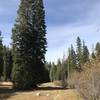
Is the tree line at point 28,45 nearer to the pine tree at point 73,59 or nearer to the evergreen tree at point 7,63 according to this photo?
the evergreen tree at point 7,63

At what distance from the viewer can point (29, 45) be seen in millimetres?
55062

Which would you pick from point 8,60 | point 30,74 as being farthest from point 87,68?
point 8,60

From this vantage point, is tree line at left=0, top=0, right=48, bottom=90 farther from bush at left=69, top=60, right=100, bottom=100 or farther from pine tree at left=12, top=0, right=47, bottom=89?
bush at left=69, top=60, right=100, bottom=100

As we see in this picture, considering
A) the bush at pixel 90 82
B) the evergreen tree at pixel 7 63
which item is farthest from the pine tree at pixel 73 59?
the bush at pixel 90 82

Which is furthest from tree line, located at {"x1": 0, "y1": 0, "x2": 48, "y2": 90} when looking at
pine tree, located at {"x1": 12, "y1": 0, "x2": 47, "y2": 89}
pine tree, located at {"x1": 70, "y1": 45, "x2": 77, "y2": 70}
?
pine tree, located at {"x1": 70, "y1": 45, "x2": 77, "y2": 70}

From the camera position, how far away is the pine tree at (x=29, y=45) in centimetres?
5253

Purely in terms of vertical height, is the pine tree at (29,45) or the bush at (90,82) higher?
the pine tree at (29,45)

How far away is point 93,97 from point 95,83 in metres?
1.29

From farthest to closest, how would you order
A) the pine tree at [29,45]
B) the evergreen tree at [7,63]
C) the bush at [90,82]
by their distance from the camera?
the evergreen tree at [7,63] < the pine tree at [29,45] < the bush at [90,82]

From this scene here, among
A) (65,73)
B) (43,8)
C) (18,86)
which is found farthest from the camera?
(65,73)

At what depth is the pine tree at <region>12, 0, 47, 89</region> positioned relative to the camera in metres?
52.5

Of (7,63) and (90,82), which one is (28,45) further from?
(7,63)

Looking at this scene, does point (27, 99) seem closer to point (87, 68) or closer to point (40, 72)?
point (87, 68)

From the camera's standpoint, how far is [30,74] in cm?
5250
